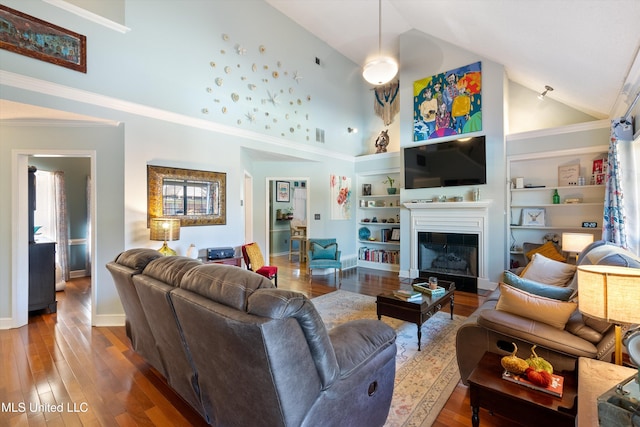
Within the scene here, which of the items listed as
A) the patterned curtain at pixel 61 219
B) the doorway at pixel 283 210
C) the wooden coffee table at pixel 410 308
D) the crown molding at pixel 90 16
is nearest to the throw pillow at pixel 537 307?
the wooden coffee table at pixel 410 308

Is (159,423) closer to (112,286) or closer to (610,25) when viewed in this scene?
(112,286)

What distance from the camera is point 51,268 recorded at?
12.6 ft

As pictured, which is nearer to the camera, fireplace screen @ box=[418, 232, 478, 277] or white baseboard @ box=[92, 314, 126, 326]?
white baseboard @ box=[92, 314, 126, 326]

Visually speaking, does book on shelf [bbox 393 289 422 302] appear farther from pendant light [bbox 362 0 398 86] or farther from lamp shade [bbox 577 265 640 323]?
pendant light [bbox 362 0 398 86]

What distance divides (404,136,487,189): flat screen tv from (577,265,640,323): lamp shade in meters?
3.84

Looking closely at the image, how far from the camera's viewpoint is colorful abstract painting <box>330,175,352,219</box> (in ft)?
21.2

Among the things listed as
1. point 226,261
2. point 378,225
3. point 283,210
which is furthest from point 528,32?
point 283,210

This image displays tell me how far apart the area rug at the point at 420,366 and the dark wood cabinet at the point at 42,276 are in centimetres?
365

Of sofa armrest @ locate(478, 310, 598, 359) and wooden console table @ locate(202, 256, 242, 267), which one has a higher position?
A: wooden console table @ locate(202, 256, 242, 267)

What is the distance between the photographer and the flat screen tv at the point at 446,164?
4.97 metres

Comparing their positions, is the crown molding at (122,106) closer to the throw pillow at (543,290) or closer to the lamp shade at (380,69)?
the lamp shade at (380,69)

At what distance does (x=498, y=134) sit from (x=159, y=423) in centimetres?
572

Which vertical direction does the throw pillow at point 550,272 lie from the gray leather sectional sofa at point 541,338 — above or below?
above

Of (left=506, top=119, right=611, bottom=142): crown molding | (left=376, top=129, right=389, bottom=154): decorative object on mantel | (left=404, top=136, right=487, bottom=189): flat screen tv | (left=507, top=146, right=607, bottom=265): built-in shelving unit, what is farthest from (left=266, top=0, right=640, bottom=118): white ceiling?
(left=376, top=129, right=389, bottom=154): decorative object on mantel
